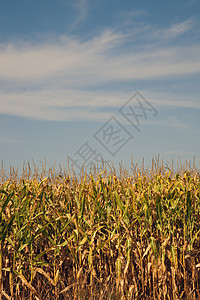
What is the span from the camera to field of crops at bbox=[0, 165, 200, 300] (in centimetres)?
321

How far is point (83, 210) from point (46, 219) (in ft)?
1.37

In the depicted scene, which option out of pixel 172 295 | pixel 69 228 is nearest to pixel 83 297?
pixel 69 228

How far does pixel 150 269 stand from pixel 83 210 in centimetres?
98

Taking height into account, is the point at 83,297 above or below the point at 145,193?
below

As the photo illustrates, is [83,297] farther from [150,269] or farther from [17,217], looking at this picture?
[17,217]

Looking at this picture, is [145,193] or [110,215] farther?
[145,193]

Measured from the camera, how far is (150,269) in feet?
10.9

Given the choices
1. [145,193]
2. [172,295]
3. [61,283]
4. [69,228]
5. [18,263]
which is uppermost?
[145,193]

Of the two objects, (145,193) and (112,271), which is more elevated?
(145,193)

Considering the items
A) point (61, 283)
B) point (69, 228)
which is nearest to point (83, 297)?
point (61, 283)

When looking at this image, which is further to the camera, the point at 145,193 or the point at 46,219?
the point at 145,193

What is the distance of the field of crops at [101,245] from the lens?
3.21m

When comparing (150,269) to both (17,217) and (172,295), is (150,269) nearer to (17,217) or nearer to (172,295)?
(172,295)

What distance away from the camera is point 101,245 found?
319 centimetres
